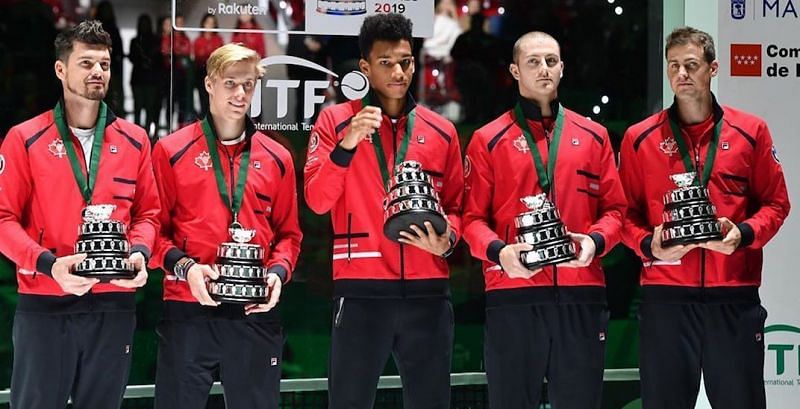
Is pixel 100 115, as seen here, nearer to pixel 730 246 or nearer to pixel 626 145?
pixel 626 145

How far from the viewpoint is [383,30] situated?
6.05 meters

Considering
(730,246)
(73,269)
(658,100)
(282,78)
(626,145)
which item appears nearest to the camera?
(73,269)

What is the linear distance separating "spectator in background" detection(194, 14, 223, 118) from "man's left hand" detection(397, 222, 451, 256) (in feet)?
7.19

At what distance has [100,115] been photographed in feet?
19.4

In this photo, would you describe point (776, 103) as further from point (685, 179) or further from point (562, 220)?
point (562, 220)

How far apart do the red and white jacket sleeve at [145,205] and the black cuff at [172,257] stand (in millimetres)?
91

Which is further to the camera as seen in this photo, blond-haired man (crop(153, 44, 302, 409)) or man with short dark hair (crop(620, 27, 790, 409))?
man with short dark hair (crop(620, 27, 790, 409))

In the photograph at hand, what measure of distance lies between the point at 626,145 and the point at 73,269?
3.04 metres

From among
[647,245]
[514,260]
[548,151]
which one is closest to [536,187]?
[548,151]

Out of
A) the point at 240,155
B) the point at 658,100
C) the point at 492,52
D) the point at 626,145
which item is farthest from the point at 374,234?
the point at 658,100

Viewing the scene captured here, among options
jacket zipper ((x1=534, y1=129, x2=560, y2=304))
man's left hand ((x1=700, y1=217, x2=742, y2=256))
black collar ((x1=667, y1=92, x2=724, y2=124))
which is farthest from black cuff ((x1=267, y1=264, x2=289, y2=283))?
black collar ((x1=667, y1=92, x2=724, y2=124))

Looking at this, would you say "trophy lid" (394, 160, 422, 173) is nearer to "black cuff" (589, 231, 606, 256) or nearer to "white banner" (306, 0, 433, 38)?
"black cuff" (589, 231, 606, 256)

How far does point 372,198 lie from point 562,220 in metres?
1.00

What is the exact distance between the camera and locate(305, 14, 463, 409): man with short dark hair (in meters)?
5.89
